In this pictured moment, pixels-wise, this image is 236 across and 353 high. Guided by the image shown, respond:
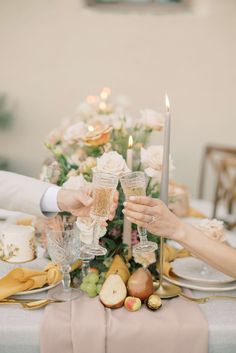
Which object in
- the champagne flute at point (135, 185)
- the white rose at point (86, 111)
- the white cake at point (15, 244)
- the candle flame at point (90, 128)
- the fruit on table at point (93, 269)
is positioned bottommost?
the fruit on table at point (93, 269)

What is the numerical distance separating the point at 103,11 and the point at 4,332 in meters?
3.75

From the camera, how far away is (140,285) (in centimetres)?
129

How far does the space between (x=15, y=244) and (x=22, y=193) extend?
151 millimetres

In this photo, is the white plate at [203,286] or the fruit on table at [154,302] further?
the white plate at [203,286]

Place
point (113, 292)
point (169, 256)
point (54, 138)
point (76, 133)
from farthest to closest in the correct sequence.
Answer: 1. point (54, 138)
2. point (76, 133)
3. point (169, 256)
4. point (113, 292)

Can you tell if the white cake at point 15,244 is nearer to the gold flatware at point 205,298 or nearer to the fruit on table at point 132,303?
the fruit on table at point 132,303

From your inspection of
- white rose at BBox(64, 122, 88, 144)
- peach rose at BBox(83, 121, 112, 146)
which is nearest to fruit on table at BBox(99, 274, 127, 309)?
peach rose at BBox(83, 121, 112, 146)

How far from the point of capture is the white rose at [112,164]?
4.63ft

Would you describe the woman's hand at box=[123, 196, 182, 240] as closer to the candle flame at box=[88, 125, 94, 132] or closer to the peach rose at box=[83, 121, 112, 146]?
the peach rose at box=[83, 121, 112, 146]

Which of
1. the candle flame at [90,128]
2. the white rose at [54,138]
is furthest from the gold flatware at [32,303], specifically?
the white rose at [54,138]

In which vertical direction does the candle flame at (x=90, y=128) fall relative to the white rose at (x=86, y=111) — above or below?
below

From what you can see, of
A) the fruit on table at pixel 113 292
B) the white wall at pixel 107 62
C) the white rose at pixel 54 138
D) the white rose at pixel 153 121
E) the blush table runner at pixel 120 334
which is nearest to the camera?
the blush table runner at pixel 120 334

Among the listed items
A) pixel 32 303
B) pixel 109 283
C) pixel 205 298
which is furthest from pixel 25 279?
pixel 205 298

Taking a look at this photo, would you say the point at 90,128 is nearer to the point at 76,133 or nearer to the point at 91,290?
the point at 76,133
